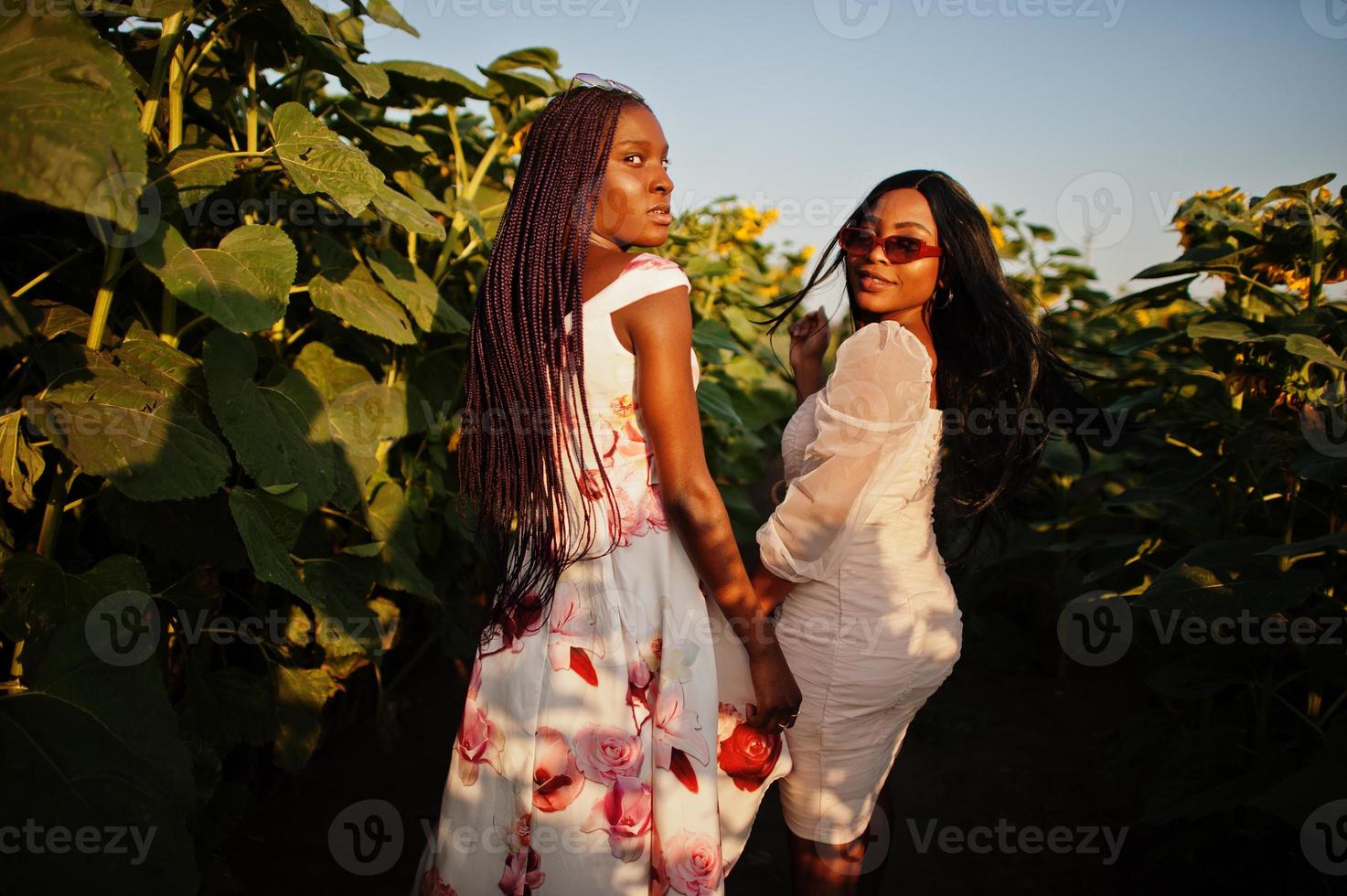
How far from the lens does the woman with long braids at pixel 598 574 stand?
→ 1471 millimetres

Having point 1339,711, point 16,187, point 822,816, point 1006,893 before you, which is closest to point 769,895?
point 1006,893

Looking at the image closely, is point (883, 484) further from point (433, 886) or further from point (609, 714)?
point (433, 886)

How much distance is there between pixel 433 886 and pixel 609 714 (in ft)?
1.51

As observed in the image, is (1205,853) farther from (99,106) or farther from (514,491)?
(99,106)

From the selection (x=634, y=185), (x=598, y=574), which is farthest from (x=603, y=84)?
(x=598, y=574)

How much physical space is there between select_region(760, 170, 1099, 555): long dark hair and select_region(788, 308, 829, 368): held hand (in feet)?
0.44

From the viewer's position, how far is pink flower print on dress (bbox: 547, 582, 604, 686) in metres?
1.51

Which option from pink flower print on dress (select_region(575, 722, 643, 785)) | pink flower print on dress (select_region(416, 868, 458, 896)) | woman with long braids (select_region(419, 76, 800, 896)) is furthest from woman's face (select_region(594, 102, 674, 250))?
pink flower print on dress (select_region(416, 868, 458, 896))

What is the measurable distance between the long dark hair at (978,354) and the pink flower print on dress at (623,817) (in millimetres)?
902

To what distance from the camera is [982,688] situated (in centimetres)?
391

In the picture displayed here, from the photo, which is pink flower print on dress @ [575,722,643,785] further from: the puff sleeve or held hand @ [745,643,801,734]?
the puff sleeve

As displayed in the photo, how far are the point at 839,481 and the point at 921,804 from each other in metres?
1.99

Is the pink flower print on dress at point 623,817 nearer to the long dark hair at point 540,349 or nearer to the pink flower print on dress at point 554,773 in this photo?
the pink flower print on dress at point 554,773

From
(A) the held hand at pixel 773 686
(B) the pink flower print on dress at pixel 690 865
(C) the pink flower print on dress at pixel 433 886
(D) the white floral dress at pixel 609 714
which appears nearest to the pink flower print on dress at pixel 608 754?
(D) the white floral dress at pixel 609 714
